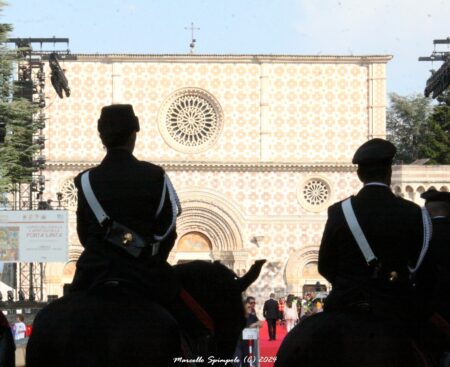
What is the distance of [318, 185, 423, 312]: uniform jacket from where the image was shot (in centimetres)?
607

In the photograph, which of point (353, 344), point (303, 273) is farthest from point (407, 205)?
point (303, 273)

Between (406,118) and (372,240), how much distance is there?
3109 inches

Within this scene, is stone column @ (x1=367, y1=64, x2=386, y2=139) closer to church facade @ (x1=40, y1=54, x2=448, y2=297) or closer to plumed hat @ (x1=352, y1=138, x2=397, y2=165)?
church facade @ (x1=40, y1=54, x2=448, y2=297)

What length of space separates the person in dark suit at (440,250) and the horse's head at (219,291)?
35.1 inches

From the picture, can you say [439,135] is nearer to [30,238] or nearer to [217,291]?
[30,238]

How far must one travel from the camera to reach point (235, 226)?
2096 inches

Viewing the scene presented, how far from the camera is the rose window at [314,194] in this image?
2127 inches

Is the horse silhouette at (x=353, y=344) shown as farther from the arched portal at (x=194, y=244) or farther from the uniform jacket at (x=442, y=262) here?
the arched portal at (x=194, y=244)

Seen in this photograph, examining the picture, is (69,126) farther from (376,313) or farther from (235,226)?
(376,313)

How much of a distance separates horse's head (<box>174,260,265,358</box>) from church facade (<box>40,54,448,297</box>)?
4730 centimetres

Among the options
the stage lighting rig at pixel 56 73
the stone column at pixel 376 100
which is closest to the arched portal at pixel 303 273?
the stone column at pixel 376 100

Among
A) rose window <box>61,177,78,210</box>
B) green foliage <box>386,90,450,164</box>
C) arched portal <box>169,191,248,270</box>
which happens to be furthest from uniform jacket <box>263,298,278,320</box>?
green foliage <box>386,90,450,164</box>

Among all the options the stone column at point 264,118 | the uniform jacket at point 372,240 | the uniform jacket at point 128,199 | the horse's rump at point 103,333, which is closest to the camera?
the horse's rump at point 103,333

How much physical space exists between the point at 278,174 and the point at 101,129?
48711 mm
